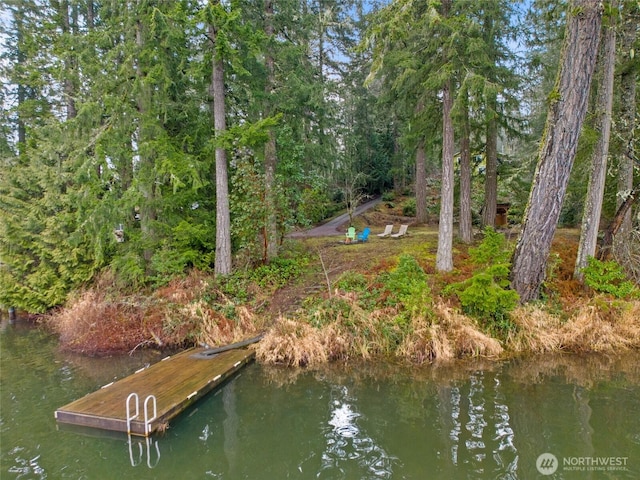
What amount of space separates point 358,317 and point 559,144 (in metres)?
6.19

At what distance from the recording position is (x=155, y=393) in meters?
6.14

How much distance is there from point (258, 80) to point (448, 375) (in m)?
9.51

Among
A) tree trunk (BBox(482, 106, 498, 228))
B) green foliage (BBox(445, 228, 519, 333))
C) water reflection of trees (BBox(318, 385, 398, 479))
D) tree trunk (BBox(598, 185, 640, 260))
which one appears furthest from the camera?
tree trunk (BBox(482, 106, 498, 228))

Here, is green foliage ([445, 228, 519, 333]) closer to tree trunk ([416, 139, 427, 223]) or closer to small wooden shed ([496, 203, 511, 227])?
small wooden shed ([496, 203, 511, 227])

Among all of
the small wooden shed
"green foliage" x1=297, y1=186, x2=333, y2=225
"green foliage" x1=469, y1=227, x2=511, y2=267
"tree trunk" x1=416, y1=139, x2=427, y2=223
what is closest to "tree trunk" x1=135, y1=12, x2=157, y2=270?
"green foliage" x1=297, y1=186, x2=333, y2=225

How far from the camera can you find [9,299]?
11.6 m

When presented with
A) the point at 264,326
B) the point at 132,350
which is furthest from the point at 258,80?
the point at 132,350

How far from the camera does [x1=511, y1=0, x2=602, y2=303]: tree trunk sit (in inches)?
313

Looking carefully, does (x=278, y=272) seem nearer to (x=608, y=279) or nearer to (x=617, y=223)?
(x=608, y=279)

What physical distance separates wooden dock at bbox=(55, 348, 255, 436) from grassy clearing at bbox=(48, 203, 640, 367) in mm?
838

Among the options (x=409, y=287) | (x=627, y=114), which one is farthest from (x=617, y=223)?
(x=409, y=287)

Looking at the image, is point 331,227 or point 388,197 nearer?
point 331,227

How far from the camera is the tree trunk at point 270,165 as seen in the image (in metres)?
10.9

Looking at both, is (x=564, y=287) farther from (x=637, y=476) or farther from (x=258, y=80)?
(x=258, y=80)
